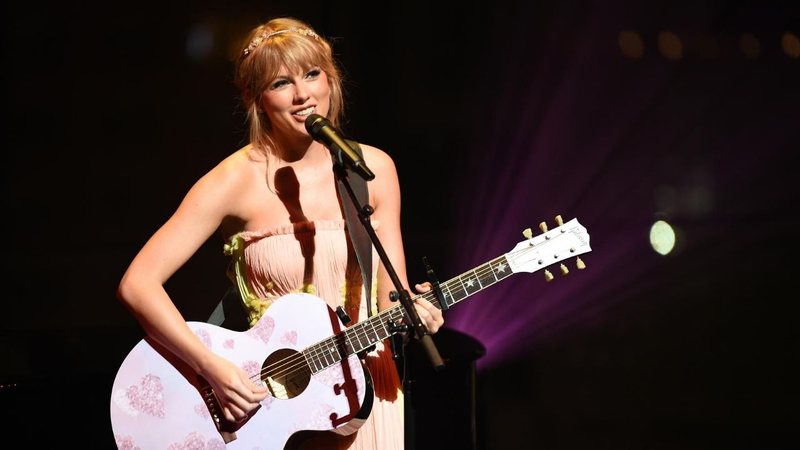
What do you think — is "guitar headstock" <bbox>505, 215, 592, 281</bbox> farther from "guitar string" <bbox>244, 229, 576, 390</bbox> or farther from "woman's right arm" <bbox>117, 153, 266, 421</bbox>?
"woman's right arm" <bbox>117, 153, 266, 421</bbox>

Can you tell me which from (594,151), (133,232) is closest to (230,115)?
(133,232)

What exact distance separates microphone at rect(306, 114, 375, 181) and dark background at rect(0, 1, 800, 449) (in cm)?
197

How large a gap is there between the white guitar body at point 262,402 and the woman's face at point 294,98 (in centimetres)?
54

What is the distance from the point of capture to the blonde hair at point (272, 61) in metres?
2.76

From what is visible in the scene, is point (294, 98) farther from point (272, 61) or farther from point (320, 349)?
point (320, 349)

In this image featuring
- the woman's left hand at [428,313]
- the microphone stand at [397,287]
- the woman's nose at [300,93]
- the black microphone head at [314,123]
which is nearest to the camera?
the microphone stand at [397,287]

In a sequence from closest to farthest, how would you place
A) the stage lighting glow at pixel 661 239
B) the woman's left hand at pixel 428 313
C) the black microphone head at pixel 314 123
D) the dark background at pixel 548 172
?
1. the black microphone head at pixel 314 123
2. the woman's left hand at pixel 428 313
3. the dark background at pixel 548 172
4. the stage lighting glow at pixel 661 239

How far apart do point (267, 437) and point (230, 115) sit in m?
2.42

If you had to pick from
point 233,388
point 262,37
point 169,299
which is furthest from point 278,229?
point 262,37

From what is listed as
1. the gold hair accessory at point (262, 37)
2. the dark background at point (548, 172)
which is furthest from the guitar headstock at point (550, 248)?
the dark background at point (548, 172)

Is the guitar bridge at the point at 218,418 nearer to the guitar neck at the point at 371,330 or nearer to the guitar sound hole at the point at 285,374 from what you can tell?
the guitar sound hole at the point at 285,374

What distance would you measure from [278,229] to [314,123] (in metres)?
0.41

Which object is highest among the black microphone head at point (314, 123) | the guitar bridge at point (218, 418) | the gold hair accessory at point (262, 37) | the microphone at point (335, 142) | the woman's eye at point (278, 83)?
the gold hair accessory at point (262, 37)

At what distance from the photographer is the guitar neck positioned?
2648mm
